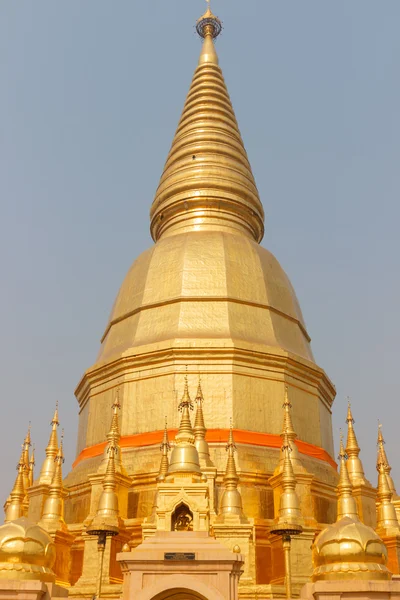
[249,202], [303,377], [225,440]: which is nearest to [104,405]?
[225,440]

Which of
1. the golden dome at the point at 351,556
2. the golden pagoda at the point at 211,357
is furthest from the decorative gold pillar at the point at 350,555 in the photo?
the golden pagoda at the point at 211,357

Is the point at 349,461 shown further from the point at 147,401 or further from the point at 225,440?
the point at 147,401

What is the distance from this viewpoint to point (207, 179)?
2677cm

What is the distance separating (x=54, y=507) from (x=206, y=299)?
26.7 ft

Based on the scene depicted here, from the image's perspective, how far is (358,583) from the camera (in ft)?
39.4

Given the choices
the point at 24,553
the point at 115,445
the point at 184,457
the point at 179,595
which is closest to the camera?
the point at 179,595

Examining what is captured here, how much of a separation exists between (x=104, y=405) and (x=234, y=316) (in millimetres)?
4977

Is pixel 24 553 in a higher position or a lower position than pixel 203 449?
lower

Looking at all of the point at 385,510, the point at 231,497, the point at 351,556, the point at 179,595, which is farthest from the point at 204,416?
the point at 179,595

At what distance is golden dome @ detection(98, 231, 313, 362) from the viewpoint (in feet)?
74.3

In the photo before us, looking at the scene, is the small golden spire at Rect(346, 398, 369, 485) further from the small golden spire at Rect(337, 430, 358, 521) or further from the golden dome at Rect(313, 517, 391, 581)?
the golden dome at Rect(313, 517, 391, 581)

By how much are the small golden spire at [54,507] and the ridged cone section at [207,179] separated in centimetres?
1101

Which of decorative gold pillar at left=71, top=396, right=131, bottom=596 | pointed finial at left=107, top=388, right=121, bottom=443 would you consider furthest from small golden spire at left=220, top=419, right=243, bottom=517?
pointed finial at left=107, top=388, right=121, bottom=443

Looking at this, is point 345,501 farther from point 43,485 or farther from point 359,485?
point 43,485
